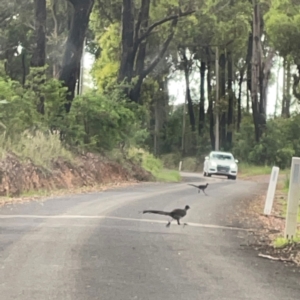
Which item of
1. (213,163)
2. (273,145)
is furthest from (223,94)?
(213,163)

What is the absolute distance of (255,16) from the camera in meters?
46.4

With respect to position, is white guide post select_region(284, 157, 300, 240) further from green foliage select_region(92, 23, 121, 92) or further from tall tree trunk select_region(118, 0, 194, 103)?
green foliage select_region(92, 23, 121, 92)

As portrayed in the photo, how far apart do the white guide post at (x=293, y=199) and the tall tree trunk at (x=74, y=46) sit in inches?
747

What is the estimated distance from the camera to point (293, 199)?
37.5ft

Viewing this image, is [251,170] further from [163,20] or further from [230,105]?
[163,20]

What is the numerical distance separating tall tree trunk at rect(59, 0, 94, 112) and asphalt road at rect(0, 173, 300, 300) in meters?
14.7

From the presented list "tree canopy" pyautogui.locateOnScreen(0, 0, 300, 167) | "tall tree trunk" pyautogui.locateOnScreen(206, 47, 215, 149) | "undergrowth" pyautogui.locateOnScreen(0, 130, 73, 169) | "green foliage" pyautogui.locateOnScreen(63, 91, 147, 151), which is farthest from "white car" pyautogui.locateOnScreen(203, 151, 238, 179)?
"tall tree trunk" pyautogui.locateOnScreen(206, 47, 215, 149)

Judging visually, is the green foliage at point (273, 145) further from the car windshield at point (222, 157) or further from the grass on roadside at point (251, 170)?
the car windshield at point (222, 157)

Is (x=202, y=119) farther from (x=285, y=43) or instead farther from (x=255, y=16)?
(x=285, y=43)

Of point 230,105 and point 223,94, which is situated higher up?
point 223,94

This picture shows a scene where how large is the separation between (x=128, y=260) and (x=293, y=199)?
3424mm

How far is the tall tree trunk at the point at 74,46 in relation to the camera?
29391mm

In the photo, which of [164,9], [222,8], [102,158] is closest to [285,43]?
[222,8]

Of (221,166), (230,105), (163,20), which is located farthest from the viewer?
(230,105)
